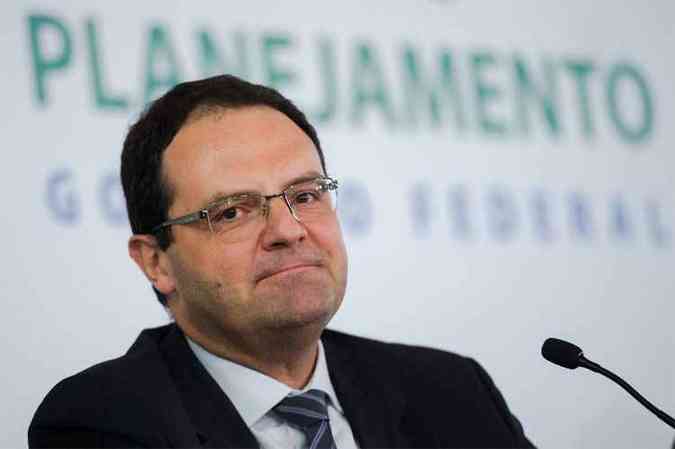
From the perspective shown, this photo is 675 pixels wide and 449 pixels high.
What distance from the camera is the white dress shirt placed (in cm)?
188

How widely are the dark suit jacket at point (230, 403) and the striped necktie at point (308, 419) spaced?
8 cm

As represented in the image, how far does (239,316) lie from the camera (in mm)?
1874

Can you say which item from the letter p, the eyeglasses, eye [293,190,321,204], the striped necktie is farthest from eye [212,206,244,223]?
the letter p

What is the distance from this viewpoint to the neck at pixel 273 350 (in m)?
1.92

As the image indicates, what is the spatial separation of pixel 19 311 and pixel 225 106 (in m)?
0.80

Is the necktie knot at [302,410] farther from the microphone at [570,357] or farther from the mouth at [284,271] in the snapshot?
the microphone at [570,357]

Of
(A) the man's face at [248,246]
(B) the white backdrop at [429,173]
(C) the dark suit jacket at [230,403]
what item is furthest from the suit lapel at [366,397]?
(B) the white backdrop at [429,173]

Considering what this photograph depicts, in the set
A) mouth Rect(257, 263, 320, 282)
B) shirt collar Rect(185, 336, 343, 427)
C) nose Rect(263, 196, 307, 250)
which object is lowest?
shirt collar Rect(185, 336, 343, 427)

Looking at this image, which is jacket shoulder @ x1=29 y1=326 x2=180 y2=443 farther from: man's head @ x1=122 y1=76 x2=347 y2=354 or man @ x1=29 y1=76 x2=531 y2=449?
man's head @ x1=122 y1=76 x2=347 y2=354

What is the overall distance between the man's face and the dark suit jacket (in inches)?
5.4

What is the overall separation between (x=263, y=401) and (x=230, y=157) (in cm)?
47

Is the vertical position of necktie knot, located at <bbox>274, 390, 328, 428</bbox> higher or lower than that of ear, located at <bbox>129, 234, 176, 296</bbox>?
lower

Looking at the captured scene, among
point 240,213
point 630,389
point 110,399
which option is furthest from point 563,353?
point 110,399

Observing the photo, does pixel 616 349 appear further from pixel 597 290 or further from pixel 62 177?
pixel 62 177
